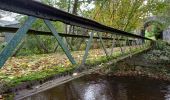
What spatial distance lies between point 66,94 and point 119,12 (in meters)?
15.0

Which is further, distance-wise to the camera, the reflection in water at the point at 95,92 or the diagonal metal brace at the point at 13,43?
the reflection in water at the point at 95,92

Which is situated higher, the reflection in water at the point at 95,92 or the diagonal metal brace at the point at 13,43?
the diagonal metal brace at the point at 13,43

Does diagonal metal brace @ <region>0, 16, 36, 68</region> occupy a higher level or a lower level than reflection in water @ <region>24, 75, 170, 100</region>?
higher

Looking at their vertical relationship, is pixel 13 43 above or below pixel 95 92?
above

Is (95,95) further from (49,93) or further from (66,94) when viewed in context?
(49,93)

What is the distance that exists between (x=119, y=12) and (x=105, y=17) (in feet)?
4.15

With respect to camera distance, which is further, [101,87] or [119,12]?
[119,12]

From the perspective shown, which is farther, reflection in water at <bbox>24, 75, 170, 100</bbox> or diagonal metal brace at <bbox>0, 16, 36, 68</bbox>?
reflection in water at <bbox>24, 75, 170, 100</bbox>

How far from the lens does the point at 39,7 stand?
263 cm

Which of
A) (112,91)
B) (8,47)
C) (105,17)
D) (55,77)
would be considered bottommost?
(112,91)

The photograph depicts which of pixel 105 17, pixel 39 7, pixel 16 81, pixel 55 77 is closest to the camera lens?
pixel 39 7

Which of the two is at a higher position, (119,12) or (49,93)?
(119,12)

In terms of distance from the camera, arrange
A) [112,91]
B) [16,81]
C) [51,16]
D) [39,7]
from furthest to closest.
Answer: [112,91] → [16,81] → [51,16] → [39,7]

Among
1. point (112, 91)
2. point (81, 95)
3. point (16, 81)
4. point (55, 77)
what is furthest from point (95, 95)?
point (16, 81)
